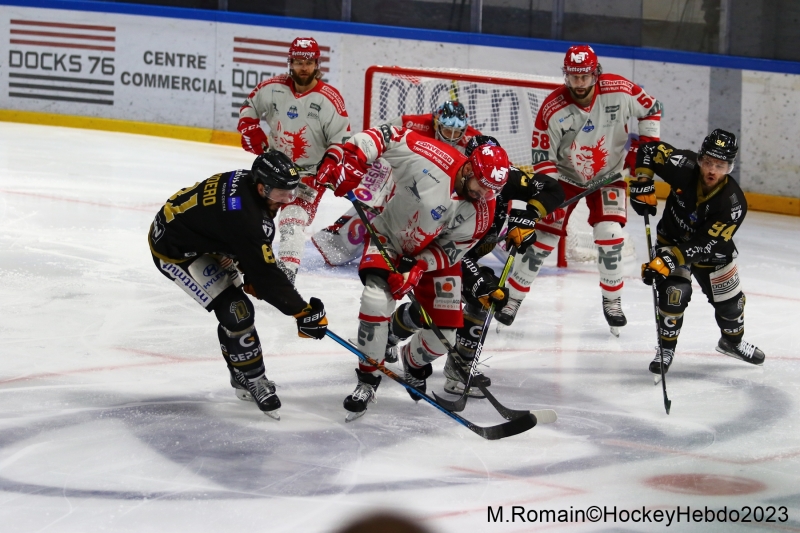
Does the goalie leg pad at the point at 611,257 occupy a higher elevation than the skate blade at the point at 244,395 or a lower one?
higher

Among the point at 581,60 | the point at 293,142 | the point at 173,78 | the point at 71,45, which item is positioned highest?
the point at 71,45

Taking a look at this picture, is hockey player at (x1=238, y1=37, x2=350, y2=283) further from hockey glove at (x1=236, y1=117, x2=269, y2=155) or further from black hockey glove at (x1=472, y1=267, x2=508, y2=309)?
black hockey glove at (x1=472, y1=267, x2=508, y2=309)

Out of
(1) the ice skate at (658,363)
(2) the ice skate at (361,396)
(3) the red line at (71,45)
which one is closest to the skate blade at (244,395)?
(2) the ice skate at (361,396)

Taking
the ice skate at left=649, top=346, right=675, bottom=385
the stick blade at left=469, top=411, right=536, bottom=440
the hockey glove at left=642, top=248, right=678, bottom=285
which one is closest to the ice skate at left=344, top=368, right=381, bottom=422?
the stick blade at left=469, top=411, right=536, bottom=440

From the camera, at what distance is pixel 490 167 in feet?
11.6

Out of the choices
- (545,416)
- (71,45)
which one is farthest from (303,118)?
(71,45)

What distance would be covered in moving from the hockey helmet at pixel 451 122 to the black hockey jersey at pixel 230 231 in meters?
1.56

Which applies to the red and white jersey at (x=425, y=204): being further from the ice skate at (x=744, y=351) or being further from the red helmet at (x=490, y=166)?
the ice skate at (x=744, y=351)

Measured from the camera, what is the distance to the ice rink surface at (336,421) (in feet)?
9.95

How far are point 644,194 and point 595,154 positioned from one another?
668 mm

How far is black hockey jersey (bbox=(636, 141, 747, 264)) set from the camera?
414 cm

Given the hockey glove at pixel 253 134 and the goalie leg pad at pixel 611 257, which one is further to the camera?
the hockey glove at pixel 253 134

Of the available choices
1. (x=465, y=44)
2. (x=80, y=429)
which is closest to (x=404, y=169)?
(x=80, y=429)

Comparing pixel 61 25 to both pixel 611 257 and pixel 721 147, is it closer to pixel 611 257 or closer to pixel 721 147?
pixel 611 257
